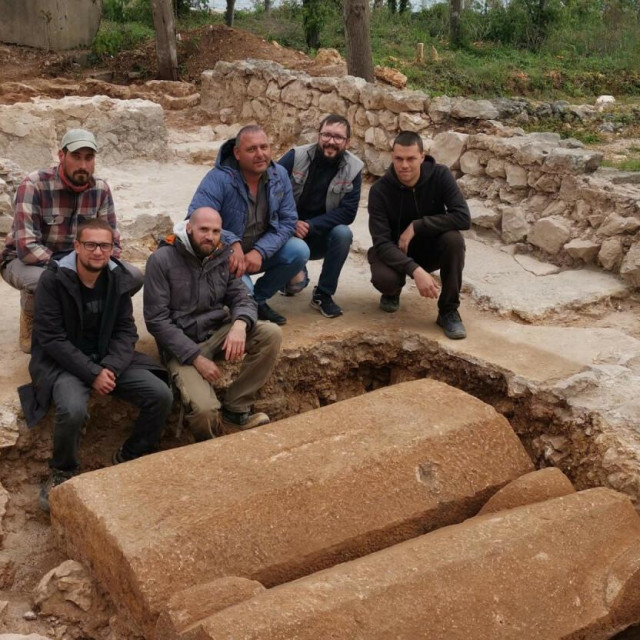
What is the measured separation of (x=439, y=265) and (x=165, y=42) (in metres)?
9.66

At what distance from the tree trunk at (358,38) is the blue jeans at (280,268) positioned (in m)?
5.64

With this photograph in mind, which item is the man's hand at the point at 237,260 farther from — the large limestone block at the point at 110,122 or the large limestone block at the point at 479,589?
the large limestone block at the point at 110,122

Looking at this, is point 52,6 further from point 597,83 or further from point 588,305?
point 588,305

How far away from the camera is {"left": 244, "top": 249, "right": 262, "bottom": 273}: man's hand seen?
5.67 metres

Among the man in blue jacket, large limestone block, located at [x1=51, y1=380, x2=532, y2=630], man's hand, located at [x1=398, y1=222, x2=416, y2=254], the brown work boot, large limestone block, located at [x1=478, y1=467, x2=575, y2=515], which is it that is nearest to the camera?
large limestone block, located at [x1=51, y1=380, x2=532, y2=630]

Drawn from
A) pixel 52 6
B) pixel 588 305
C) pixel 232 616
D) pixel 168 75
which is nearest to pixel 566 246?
pixel 588 305

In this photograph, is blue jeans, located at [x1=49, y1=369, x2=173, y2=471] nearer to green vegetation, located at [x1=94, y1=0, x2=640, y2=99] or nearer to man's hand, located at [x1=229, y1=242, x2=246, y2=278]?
man's hand, located at [x1=229, y1=242, x2=246, y2=278]

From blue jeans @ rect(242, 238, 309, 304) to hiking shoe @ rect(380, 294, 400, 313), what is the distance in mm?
696

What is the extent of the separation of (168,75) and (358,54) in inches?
178

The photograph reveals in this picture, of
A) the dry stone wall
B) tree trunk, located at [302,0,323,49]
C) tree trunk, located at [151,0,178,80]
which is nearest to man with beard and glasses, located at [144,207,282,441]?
the dry stone wall

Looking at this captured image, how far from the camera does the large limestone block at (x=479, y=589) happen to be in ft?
10.5

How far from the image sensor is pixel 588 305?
6.47 metres

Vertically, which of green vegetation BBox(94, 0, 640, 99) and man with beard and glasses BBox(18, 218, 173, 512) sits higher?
green vegetation BBox(94, 0, 640, 99)

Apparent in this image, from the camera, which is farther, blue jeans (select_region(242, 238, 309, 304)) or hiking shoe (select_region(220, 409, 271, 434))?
blue jeans (select_region(242, 238, 309, 304))
